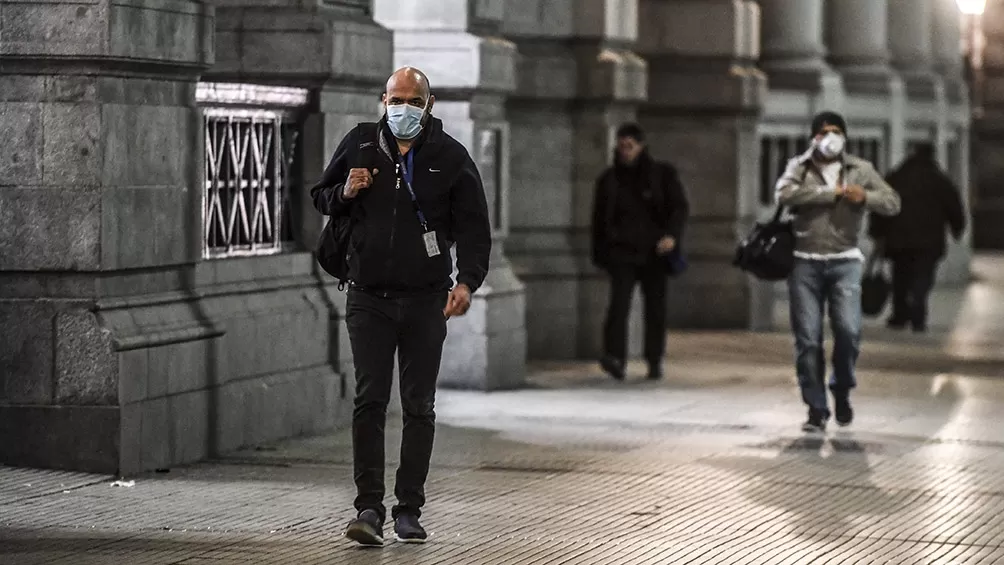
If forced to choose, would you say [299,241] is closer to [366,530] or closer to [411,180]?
[411,180]

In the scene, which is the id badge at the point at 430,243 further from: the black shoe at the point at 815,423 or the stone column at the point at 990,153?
the stone column at the point at 990,153

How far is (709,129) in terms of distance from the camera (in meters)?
21.1

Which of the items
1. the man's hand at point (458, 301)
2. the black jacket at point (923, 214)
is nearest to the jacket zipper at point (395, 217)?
the man's hand at point (458, 301)

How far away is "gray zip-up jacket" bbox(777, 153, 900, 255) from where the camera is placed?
12797 millimetres

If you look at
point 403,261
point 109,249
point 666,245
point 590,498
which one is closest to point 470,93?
point 666,245

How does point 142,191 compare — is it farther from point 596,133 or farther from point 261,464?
point 596,133

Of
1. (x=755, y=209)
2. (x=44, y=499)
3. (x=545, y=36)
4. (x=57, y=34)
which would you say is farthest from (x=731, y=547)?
(x=755, y=209)

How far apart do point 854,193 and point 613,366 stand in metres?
3.79

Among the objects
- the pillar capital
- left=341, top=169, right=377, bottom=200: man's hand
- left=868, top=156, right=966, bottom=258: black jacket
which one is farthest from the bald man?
the pillar capital

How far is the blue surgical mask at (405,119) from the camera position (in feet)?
28.7

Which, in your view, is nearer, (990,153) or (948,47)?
(948,47)

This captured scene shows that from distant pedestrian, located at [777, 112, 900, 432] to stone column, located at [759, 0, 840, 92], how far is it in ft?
38.6

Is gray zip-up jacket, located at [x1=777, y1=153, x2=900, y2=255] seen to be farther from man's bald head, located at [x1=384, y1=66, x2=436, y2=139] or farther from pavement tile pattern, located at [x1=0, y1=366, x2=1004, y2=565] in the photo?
man's bald head, located at [x1=384, y1=66, x2=436, y2=139]

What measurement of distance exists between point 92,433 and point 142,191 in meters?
Answer: 1.15
